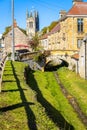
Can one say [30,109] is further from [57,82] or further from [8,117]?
[57,82]

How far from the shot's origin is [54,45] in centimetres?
7188

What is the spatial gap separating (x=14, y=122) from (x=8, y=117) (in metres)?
0.55

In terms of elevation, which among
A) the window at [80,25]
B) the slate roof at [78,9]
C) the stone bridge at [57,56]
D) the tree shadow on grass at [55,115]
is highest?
the slate roof at [78,9]

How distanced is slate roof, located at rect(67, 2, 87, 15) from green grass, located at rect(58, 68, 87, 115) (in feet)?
34.1

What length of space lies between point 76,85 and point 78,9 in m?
23.5

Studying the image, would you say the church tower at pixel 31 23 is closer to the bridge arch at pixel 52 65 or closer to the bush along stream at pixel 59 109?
the bridge arch at pixel 52 65

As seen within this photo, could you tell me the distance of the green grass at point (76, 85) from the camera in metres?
31.6

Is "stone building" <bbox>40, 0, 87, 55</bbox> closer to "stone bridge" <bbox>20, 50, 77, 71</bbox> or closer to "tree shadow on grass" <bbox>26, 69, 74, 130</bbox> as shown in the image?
"stone bridge" <bbox>20, 50, 77, 71</bbox>

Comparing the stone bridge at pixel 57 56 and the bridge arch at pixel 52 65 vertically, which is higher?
the stone bridge at pixel 57 56

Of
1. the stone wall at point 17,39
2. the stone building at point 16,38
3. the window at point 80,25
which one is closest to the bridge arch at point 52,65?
the window at point 80,25

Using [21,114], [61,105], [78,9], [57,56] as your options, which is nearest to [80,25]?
[78,9]

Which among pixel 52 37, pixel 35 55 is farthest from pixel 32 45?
pixel 35 55

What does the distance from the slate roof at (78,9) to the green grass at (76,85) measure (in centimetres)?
1039

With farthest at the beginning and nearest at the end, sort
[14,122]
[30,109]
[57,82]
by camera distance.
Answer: [57,82] → [30,109] → [14,122]
